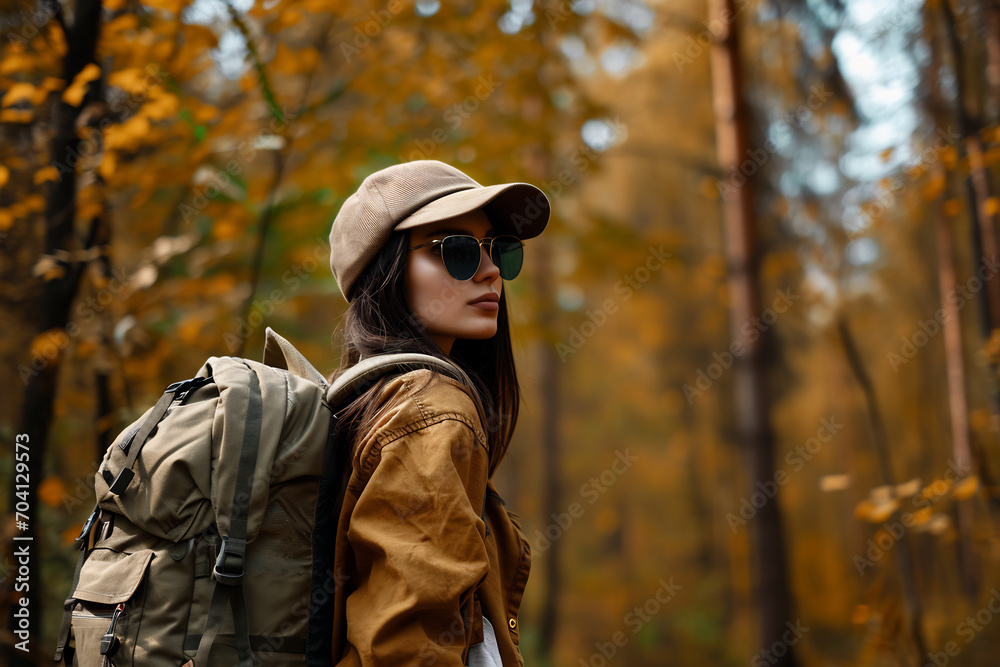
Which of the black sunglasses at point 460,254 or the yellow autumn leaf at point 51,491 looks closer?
the black sunglasses at point 460,254

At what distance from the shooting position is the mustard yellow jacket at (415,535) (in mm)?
1225

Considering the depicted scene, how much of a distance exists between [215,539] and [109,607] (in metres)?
0.23

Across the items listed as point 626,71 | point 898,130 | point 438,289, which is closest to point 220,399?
point 438,289

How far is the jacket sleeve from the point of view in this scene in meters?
1.22

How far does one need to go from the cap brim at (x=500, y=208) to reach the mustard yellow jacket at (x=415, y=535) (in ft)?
1.29

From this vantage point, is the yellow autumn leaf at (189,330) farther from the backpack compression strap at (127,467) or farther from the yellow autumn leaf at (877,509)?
the yellow autumn leaf at (877,509)

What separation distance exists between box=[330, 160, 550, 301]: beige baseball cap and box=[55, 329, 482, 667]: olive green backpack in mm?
427

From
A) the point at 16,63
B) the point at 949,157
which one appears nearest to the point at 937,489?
the point at 949,157

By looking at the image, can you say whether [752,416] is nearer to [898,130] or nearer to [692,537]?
[898,130]

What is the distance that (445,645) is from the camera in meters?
1.25

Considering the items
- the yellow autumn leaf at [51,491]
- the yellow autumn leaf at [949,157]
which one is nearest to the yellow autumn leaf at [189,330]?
the yellow autumn leaf at [51,491]

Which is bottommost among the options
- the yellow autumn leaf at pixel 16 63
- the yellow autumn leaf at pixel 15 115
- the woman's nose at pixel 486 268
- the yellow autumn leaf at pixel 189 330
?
the yellow autumn leaf at pixel 189 330

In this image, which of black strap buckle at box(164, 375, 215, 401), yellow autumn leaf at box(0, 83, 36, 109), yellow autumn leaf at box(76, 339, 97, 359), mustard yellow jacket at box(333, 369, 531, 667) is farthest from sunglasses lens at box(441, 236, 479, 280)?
yellow autumn leaf at box(76, 339, 97, 359)

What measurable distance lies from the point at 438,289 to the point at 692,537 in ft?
56.3
